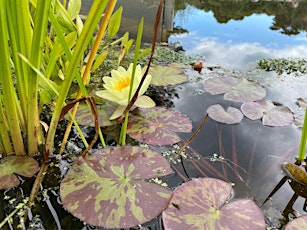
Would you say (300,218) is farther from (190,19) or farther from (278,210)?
(190,19)

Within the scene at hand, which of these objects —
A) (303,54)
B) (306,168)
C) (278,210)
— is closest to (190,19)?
(303,54)

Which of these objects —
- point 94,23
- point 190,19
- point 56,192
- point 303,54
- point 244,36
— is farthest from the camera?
point 190,19

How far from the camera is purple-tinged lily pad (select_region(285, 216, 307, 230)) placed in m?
0.61

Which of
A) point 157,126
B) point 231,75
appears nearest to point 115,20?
point 157,126

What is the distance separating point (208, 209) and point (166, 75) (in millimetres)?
677

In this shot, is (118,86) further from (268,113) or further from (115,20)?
(268,113)

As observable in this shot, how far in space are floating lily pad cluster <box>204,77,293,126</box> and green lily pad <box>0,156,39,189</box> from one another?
1.83ft

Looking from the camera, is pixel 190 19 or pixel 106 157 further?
pixel 190 19

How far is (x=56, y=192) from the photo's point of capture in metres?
0.69

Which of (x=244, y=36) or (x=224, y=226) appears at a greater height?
(x=244, y=36)

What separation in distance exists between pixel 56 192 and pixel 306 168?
626 mm

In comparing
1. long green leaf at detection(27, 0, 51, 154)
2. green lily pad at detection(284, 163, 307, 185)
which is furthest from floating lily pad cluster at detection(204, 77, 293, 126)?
long green leaf at detection(27, 0, 51, 154)

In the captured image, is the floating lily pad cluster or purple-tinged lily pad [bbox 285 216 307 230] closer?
purple-tinged lily pad [bbox 285 216 307 230]

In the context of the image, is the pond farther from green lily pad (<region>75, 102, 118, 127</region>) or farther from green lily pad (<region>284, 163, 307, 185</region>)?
green lily pad (<region>75, 102, 118, 127</region>)
